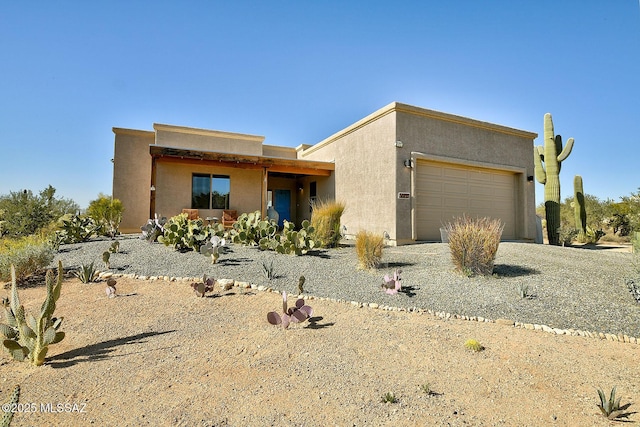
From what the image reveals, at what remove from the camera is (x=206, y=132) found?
14320 mm

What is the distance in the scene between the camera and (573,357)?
2.84 meters

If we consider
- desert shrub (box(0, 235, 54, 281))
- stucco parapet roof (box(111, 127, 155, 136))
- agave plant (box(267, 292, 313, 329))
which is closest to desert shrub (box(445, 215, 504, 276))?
agave plant (box(267, 292, 313, 329))

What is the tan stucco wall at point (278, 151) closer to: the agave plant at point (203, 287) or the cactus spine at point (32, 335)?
the agave plant at point (203, 287)

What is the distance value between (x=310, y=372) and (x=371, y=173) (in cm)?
870

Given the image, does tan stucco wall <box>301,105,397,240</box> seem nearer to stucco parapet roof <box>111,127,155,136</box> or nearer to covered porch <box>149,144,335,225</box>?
covered porch <box>149,144,335,225</box>

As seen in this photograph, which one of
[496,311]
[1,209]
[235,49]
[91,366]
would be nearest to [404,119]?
[235,49]

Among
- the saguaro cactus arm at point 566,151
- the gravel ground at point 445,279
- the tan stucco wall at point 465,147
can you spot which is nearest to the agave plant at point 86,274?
the gravel ground at point 445,279

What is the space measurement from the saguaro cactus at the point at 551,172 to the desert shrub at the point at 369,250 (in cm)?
1073

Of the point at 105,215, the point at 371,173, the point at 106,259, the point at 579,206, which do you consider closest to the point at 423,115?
the point at 371,173

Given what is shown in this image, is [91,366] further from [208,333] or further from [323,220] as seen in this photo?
[323,220]

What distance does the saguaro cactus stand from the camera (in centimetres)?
1276

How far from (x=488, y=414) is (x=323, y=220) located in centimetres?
627

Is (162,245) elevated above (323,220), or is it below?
below

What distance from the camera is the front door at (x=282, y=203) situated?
50.5 feet
